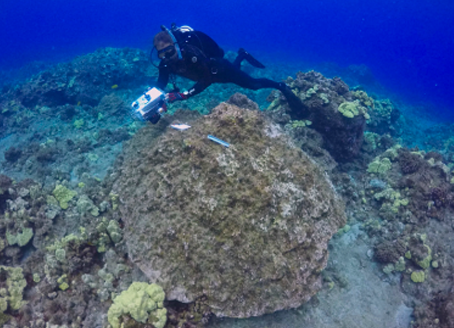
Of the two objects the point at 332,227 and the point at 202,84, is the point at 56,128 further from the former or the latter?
the point at 332,227

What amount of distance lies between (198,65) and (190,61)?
10.4 inches

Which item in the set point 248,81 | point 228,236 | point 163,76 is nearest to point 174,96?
point 163,76

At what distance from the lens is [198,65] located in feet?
22.8

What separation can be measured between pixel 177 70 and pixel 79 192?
445cm

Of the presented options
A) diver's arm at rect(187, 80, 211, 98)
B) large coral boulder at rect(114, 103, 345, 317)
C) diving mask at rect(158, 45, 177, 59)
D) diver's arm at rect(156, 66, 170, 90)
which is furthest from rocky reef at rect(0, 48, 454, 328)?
diving mask at rect(158, 45, 177, 59)

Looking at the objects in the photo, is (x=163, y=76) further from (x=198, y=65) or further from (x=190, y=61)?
(x=198, y=65)

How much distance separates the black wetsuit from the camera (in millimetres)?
6719

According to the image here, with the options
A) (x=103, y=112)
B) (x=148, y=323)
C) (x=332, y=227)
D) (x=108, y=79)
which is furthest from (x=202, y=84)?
(x=108, y=79)

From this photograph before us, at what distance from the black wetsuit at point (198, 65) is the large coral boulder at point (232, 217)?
2.34 m

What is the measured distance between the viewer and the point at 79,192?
273 inches

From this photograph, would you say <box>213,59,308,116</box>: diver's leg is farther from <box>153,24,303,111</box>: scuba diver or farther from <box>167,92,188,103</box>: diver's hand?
<box>167,92,188,103</box>: diver's hand

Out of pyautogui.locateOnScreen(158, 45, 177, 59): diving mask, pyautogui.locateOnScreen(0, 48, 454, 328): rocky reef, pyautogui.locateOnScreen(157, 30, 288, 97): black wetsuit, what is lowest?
pyautogui.locateOnScreen(0, 48, 454, 328): rocky reef

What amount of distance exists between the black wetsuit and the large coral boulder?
7.67ft

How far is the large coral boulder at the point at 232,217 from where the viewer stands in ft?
13.1
